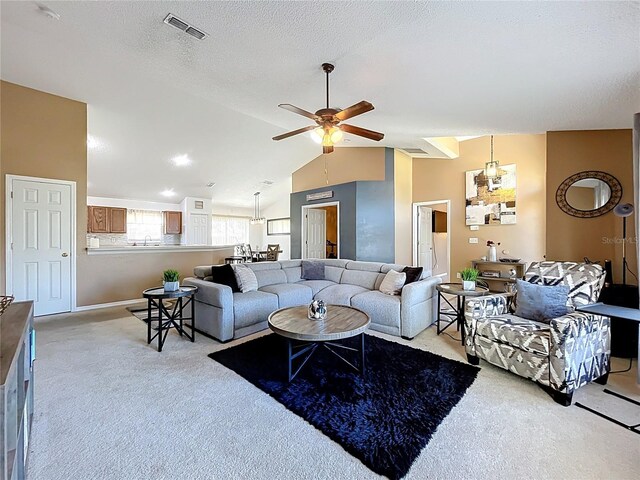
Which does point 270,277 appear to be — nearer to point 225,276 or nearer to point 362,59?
point 225,276

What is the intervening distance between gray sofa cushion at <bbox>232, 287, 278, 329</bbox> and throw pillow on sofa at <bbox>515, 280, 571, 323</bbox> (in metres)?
2.74

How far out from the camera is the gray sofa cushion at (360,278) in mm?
4477

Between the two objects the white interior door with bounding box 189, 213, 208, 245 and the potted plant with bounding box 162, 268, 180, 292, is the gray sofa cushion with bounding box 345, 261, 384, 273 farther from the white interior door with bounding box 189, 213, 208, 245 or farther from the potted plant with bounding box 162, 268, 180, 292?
the white interior door with bounding box 189, 213, 208, 245

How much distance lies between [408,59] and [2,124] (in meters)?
5.22

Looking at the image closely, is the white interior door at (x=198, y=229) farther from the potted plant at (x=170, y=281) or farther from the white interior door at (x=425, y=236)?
the white interior door at (x=425, y=236)

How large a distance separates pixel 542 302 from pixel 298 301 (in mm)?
2804

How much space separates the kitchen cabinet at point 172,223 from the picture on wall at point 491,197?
8.16 m

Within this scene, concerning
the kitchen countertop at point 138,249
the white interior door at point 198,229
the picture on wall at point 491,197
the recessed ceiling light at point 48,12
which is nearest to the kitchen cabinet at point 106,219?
the white interior door at point 198,229

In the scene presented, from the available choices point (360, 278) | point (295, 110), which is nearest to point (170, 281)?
point (295, 110)

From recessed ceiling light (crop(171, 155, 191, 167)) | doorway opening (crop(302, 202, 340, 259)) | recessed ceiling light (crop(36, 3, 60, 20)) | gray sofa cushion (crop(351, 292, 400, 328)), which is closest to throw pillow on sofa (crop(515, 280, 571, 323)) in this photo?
gray sofa cushion (crop(351, 292, 400, 328))

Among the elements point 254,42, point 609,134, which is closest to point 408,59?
point 254,42

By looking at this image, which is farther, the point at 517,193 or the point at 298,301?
the point at 517,193

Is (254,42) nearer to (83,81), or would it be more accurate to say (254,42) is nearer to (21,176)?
(83,81)

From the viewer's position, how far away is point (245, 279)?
156 inches
